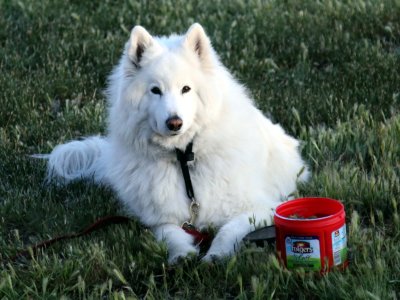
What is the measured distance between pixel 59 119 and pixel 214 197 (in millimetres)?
2914

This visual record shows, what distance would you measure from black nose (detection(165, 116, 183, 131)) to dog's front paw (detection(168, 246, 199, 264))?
0.74 m

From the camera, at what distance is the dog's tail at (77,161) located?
568 cm

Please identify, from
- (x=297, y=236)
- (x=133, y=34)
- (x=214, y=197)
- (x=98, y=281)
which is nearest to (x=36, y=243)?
(x=98, y=281)

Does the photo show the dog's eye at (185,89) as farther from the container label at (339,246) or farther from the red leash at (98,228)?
the container label at (339,246)

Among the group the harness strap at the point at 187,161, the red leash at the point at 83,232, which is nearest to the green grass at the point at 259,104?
the red leash at the point at 83,232

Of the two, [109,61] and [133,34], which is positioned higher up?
[133,34]

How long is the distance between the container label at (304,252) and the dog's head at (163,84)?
1.08 m

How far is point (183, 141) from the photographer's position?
15.1ft

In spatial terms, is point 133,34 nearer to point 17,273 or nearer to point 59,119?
point 17,273

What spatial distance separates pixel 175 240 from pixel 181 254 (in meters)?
0.20

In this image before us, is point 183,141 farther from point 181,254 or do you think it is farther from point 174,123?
point 181,254

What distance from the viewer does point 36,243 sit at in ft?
15.0

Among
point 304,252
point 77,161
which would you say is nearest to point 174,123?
point 304,252

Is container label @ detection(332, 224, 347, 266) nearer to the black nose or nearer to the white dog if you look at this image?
the white dog
